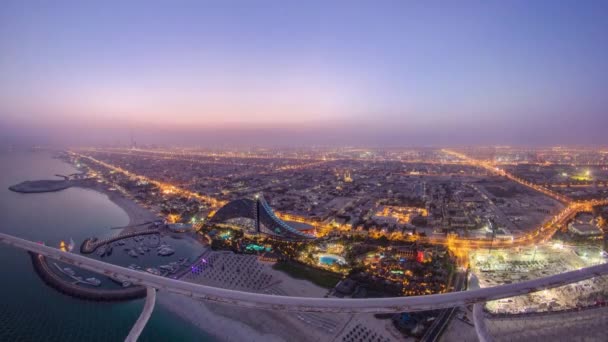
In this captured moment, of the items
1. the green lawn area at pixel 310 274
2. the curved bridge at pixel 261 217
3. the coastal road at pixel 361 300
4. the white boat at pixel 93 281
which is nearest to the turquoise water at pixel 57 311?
the white boat at pixel 93 281

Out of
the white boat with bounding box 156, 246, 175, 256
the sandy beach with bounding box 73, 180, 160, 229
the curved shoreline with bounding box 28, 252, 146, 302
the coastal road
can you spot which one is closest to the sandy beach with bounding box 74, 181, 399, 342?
the curved shoreline with bounding box 28, 252, 146, 302

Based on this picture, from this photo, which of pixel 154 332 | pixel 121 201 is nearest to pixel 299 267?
pixel 154 332

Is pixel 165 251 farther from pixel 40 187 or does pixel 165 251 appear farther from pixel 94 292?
pixel 40 187

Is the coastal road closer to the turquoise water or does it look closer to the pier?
the turquoise water

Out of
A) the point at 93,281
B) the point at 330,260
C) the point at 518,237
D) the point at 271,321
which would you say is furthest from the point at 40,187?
the point at 518,237

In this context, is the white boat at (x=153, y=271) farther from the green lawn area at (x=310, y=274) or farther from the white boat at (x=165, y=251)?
the green lawn area at (x=310, y=274)

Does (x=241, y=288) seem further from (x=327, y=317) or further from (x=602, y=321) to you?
(x=602, y=321)
